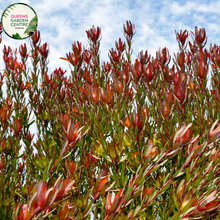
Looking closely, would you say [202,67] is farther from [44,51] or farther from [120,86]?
[44,51]

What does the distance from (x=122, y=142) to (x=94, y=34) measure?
187cm

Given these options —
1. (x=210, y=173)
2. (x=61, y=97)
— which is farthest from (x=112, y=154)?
(x=61, y=97)

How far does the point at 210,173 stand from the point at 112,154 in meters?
0.70

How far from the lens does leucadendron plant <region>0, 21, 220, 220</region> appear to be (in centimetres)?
151

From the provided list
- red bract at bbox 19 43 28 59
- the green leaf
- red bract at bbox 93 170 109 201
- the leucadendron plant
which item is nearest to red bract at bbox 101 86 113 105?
the leucadendron plant

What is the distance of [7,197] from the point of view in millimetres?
2549

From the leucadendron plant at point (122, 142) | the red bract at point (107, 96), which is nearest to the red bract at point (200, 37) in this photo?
the leucadendron plant at point (122, 142)

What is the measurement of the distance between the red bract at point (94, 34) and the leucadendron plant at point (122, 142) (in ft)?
0.04

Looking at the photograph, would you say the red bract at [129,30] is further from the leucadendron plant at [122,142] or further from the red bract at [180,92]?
the red bract at [180,92]

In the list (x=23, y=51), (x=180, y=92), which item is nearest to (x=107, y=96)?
(x=180, y=92)

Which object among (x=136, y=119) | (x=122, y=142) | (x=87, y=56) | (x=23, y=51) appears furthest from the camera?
(x=23, y=51)

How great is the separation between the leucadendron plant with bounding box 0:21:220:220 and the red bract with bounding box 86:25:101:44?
0.04 feet

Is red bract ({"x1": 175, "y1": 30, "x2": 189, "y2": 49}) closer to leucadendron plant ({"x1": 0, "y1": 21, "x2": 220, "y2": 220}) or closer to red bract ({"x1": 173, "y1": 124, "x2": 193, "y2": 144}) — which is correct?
leucadendron plant ({"x1": 0, "y1": 21, "x2": 220, "y2": 220})

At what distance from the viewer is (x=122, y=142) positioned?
192cm
